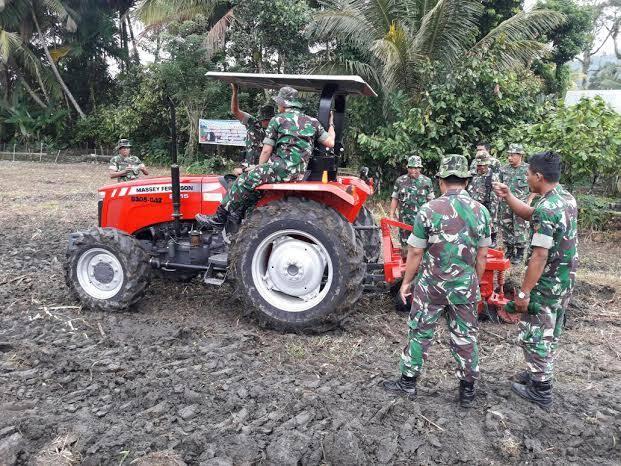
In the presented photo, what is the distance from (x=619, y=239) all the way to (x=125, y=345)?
7548mm

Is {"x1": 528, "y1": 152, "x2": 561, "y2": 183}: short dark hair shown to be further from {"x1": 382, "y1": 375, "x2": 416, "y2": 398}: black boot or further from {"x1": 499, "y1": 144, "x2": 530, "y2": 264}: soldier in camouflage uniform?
{"x1": 499, "y1": 144, "x2": 530, "y2": 264}: soldier in camouflage uniform

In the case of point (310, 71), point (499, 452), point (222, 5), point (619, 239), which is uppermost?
point (222, 5)

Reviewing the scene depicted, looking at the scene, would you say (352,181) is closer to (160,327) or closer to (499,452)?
(160,327)

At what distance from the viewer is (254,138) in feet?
16.0

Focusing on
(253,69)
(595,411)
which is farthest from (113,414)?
(253,69)

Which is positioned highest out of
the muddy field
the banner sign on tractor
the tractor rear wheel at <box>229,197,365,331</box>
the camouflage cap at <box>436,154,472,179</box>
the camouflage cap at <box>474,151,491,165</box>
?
the banner sign on tractor

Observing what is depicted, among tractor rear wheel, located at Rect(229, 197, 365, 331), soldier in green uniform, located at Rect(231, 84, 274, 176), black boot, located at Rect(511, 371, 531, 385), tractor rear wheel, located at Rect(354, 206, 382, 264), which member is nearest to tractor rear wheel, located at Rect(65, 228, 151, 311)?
tractor rear wheel, located at Rect(229, 197, 365, 331)

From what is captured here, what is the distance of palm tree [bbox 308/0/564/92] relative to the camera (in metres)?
9.80

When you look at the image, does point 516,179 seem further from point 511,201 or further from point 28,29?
point 28,29

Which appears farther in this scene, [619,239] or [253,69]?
[253,69]

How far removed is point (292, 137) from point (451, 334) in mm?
1854

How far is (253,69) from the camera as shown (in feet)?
50.2

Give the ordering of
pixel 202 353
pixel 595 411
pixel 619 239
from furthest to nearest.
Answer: pixel 619 239 < pixel 202 353 < pixel 595 411

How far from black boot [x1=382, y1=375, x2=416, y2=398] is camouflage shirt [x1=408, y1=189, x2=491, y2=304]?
20.5 inches
